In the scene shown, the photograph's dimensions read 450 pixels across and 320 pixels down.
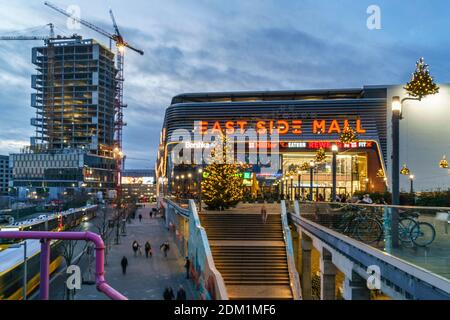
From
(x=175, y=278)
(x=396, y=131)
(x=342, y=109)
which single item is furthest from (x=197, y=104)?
(x=396, y=131)

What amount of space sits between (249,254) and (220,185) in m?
10.3

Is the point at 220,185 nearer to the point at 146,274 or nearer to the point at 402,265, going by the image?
the point at 146,274

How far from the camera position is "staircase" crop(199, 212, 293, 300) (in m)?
18.5

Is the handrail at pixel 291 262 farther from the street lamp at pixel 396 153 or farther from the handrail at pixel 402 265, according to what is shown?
the street lamp at pixel 396 153

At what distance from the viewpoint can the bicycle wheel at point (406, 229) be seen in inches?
348

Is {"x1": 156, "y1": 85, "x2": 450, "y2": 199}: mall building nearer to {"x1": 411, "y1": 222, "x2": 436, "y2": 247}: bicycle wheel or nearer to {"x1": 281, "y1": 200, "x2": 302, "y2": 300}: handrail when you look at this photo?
{"x1": 281, "y1": 200, "x2": 302, "y2": 300}: handrail

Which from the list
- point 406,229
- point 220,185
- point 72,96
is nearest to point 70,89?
point 72,96

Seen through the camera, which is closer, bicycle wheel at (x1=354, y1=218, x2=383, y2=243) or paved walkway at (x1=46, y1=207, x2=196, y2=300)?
bicycle wheel at (x1=354, y1=218, x2=383, y2=243)

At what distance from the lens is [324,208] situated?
716 inches

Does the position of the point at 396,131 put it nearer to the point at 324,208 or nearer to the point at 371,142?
the point at 324,208

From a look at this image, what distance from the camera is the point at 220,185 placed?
31.0 metres

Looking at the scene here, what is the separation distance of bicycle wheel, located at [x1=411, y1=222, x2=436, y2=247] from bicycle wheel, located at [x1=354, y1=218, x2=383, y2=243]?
1.40 meters

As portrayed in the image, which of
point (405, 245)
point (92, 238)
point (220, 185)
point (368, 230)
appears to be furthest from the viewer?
point (220, 185)

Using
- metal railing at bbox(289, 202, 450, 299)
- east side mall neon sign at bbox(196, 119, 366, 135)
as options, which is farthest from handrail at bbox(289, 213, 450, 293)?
east side mall neon sign at bbox(196, 119, 366, 135)
